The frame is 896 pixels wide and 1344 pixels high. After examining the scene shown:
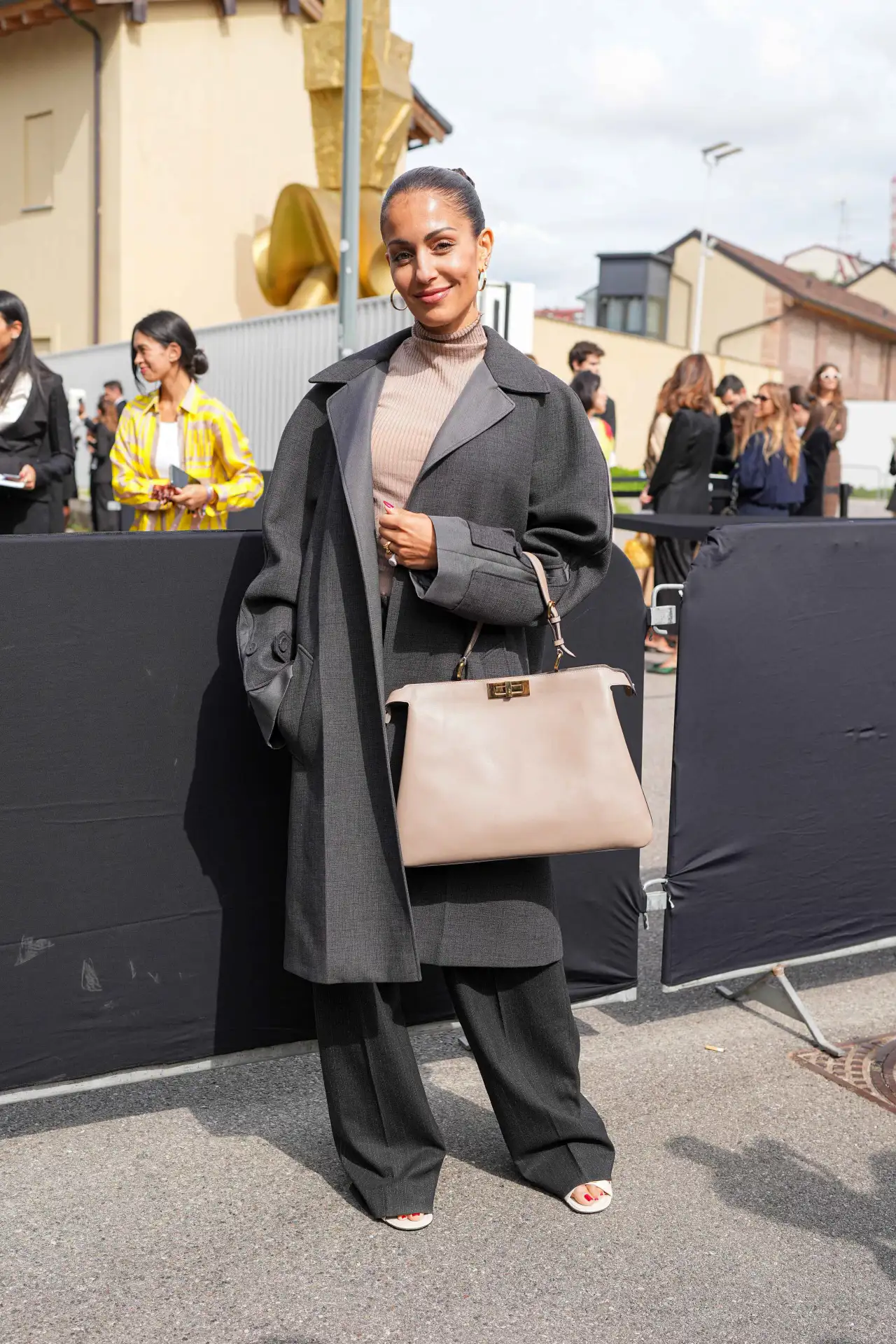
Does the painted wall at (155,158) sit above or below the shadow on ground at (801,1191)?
above

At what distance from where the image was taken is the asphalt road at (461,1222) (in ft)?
8.64

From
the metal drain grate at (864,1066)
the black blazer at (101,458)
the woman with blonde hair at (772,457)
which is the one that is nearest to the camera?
the metal drain grate at (864,1066)

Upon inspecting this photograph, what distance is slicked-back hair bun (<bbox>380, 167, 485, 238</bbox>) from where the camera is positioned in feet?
8.92

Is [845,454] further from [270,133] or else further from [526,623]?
[526,623]

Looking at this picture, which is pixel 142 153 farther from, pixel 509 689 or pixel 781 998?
pixel 509 689

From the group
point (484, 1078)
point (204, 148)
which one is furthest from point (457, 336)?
point (204, 148)

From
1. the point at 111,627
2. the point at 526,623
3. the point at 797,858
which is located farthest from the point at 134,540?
the point at 797,858

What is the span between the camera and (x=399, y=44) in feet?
68.0

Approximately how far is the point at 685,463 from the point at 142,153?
1751cm

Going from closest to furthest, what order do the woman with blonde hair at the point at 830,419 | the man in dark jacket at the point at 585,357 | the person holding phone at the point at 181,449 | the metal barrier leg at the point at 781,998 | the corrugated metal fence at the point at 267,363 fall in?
the metal barrier leg at the point at 781,998
the person holding phone at the point at 181,449
the man in dark jacket at the point at 585,357
the woman with blonde hair at the point at 830,419
the corrugated metal fence at the point at 267,363

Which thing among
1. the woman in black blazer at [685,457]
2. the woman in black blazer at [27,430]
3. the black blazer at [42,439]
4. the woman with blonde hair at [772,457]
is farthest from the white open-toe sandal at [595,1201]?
the woman with blonde hair at [772,457]

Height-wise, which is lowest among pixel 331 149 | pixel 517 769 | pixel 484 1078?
pixel 484 1078

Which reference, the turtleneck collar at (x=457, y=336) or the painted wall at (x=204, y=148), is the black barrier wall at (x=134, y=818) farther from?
the painted wall at (x=204, y=148)

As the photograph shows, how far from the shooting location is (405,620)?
2.81m
